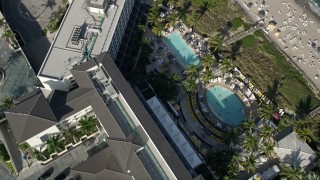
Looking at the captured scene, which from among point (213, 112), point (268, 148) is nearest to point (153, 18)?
point (213, 112)

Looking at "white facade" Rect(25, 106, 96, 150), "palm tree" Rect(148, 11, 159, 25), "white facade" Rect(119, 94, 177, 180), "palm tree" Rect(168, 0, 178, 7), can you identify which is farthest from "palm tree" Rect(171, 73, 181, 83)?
"palm tree" Rect(168, 0, 178, 7)

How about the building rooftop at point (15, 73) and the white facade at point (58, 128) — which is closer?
the white facade at point (58, 128)

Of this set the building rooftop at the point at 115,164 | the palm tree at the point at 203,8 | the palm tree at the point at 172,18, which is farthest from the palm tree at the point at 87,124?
the palm tree at the point at 203,8

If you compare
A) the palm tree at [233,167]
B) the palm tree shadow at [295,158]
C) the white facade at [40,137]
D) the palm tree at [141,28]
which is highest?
the palm tree at [141,28]

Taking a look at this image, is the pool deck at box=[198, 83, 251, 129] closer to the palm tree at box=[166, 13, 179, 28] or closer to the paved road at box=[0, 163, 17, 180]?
the palm tree at box=[166, 13, 179, 28]

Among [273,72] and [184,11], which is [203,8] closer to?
[184,11]

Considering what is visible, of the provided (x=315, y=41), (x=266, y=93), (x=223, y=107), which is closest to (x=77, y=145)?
(x=223, y=107)

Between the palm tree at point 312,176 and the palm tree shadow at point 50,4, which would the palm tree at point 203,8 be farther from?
the palm tree at point 312,176
